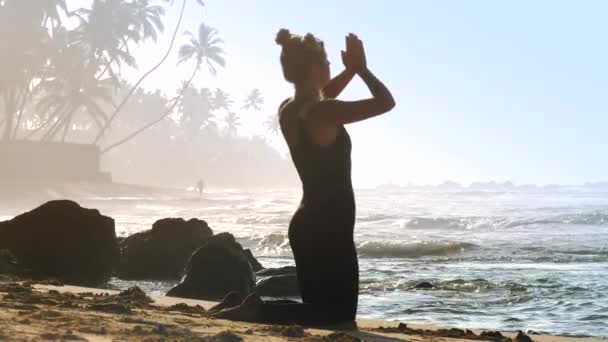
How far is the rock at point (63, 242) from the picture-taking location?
7.48 metres

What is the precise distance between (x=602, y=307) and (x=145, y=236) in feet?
17.0

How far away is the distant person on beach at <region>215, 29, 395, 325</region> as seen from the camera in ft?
11.9

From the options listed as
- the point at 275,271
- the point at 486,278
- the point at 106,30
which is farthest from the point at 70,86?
the point at 486,278

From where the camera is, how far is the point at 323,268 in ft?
12.4

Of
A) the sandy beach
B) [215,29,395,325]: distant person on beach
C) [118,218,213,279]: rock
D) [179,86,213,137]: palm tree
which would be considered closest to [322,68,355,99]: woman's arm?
[215,29,395,325]: distant person on beach

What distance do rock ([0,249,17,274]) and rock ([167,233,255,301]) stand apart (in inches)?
57.7

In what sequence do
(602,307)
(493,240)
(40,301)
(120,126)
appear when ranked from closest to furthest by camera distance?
(40,301), (602,307), (493,240), (120,126)

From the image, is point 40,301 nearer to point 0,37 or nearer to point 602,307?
point 602,307

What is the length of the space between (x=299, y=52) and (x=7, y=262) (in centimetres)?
421

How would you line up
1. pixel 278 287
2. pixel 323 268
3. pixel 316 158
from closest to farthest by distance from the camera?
pixel 316 158
pixel 323 268
pixel 278 287

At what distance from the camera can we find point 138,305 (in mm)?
4520

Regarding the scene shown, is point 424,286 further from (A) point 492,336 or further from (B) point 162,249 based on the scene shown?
(A) point 492,336

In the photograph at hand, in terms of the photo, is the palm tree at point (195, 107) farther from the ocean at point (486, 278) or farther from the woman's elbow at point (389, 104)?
the woman's elbow at point (389, 104)

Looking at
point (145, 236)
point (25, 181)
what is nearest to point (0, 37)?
point (25, 181)
